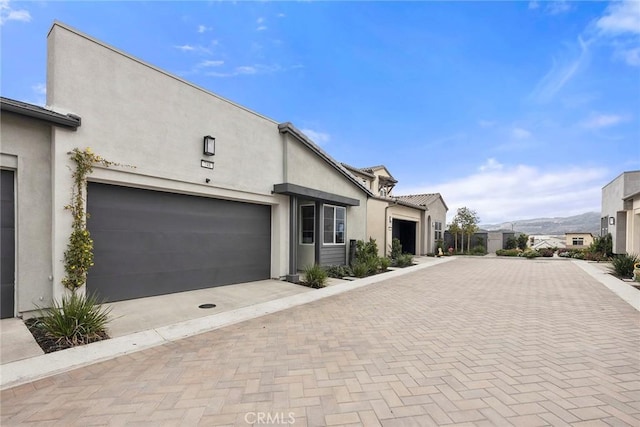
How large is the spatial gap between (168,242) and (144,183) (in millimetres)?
1655

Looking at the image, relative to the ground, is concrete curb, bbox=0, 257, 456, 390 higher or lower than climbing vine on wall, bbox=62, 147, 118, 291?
lower

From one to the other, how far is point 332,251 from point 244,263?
13.9 ft

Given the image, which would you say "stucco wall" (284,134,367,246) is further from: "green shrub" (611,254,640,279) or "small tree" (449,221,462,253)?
"small tree" (449,221,462,253)

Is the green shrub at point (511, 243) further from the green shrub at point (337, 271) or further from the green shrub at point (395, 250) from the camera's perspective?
the green shrub at point (337, 271)

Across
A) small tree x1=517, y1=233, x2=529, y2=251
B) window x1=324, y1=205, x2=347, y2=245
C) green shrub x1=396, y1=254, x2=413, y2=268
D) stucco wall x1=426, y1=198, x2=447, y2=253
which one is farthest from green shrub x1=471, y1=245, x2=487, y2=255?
window x1=324, y1=205, x2=347, y2=245

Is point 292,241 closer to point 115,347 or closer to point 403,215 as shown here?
point 115,347

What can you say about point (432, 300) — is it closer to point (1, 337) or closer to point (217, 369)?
point (217, 369)

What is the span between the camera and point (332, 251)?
1262 cm

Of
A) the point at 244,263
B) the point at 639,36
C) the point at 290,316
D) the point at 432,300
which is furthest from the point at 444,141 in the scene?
the point at 290,316

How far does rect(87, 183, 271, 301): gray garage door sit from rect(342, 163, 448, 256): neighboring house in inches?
357

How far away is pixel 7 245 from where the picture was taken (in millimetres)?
5328

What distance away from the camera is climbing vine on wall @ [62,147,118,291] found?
5641mm

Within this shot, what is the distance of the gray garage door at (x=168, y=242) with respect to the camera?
6570 millimetres

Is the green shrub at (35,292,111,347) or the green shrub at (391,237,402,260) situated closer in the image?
the green shrub at (35,292,111,347)
